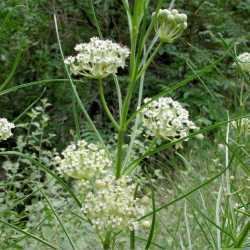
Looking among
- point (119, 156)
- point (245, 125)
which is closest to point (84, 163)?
point (119, 156)

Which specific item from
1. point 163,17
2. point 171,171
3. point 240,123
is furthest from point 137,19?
point 171,171

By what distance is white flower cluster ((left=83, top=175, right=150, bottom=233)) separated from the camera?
793 millimetres

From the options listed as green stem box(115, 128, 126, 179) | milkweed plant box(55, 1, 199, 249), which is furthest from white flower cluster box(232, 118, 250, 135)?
green stem box(115, 128, 126, 179)

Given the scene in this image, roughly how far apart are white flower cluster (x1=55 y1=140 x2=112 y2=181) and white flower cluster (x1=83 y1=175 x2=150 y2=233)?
0.05 meters

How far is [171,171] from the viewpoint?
12.6 ft

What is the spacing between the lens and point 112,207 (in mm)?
792

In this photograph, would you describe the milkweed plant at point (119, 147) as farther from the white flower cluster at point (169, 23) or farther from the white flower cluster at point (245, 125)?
the white flower cluster at point (245, 125)

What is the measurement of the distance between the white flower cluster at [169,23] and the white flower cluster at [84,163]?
0.65 feet

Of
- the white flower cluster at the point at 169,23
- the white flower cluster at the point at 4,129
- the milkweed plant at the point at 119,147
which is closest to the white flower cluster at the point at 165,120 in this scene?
the milkweed plant at the point at 119,147

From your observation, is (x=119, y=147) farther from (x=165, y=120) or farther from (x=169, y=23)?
(x=169, y=23)

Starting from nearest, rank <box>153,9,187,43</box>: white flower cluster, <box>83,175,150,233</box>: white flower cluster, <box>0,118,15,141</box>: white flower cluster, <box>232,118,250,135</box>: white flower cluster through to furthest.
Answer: <box>83,175,150,233</box>: white flower cluster < <box>153,9,187,43</box>: white flower cluster < <box>0,118,15,141</box>: white flower cluster < <box>232,118,250,135</box>: white flower cluster

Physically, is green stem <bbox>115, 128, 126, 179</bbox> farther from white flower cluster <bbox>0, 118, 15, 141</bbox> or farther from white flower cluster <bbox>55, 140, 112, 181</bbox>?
white flower cluster <bbox>0, 118, 15, 141</bbox>

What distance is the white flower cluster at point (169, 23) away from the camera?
903mm

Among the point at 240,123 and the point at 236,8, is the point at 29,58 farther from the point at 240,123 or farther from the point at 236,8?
the point at 240,123
